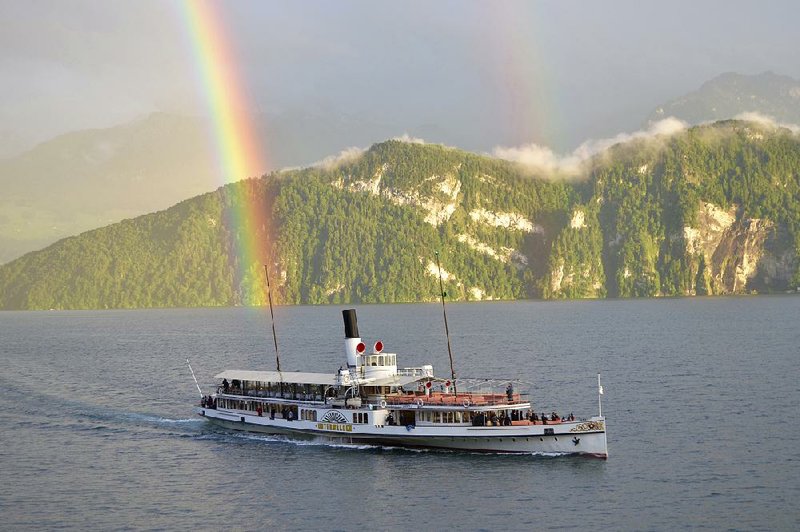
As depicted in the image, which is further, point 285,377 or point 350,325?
point 285,377

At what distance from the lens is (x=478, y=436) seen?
80875mm

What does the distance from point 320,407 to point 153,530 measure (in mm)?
28404

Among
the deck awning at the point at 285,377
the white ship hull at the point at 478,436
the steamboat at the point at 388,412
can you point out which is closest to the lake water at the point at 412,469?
the white ship hull at the point at 478,436

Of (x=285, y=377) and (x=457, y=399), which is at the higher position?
(x=285, y=377)

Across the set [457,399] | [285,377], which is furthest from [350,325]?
[457,399]

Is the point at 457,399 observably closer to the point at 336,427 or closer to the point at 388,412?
the point at 388,412

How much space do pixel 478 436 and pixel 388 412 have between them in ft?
30.6

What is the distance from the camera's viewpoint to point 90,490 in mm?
73438

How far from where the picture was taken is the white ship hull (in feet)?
255

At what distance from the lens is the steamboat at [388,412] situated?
79312 mm

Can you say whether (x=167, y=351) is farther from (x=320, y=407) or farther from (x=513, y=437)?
(x=513, y=437)

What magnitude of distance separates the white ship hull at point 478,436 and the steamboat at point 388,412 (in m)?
0.08

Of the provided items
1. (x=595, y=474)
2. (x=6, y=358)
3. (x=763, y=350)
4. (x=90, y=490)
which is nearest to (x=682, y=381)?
(x=763, y=350)

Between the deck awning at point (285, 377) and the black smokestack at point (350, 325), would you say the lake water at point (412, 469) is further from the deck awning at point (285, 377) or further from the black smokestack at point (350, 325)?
the black smokestack at point (350, 325)
